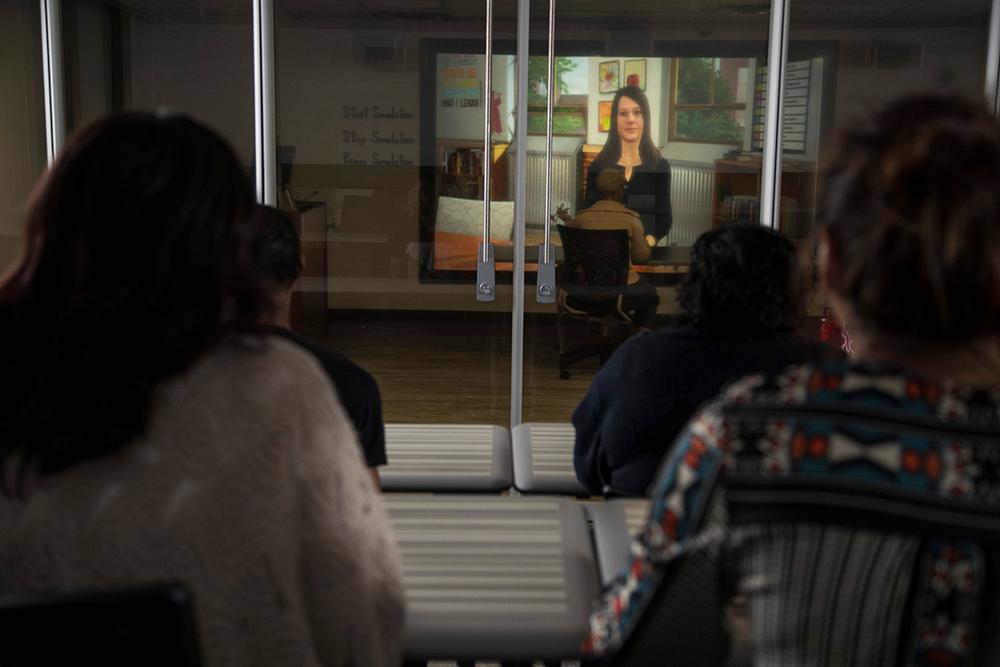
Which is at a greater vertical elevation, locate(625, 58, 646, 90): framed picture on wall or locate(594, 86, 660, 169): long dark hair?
locate(625, 58, 646, 90): framed picture on wall

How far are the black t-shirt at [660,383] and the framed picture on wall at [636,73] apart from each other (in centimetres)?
249

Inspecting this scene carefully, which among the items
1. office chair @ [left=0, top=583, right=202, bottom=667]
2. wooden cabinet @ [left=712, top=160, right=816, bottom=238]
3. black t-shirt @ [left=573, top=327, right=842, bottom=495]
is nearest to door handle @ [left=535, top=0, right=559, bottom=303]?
wooden cabinet @ [left=712, top=160, right=816, bottom=238]

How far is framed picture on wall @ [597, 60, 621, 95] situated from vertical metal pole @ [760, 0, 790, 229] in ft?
2.12

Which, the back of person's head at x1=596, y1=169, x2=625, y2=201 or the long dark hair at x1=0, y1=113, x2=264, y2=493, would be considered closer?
the long dark hair at x1=0, y1=113, x2=264, y2=493

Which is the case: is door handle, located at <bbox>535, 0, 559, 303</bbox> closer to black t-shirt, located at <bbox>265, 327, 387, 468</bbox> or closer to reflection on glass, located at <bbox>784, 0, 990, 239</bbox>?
reflection on glass, located at <bbox>784, 0, 990, 239</bbox>

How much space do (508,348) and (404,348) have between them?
47 centimetres

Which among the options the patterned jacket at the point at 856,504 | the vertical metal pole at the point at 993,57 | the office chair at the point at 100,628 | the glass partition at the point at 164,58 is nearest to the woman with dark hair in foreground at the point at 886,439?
the patterned jacket at the point at 856,504

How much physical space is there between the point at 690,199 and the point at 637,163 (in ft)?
0.92

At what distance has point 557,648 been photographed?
163cm

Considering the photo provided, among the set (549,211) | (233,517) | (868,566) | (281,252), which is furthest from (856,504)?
(549,211)

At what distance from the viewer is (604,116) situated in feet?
15.2

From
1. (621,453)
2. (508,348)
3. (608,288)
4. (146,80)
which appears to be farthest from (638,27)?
(621,453)

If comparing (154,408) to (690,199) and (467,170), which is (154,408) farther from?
(690,199)

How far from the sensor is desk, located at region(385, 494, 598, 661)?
1.62 metres
